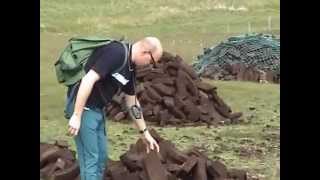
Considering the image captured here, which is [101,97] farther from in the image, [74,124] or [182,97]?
[182,97]

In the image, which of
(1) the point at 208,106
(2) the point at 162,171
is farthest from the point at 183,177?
(1) the point at 208,106

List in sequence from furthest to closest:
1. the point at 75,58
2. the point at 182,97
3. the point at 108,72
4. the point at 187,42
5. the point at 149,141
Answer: the point at 182,97 → the point at 187,42 → the point at 149,141 → the point at 75,58 → the point at 108,72

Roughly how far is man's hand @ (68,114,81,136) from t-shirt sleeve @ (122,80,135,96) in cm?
36

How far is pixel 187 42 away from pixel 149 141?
735mm

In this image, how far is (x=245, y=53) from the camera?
5562 millimetres

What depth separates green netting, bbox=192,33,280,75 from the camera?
542 cm

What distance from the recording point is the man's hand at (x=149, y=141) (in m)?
5.24

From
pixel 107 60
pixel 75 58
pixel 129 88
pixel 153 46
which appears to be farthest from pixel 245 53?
pixel 75 58

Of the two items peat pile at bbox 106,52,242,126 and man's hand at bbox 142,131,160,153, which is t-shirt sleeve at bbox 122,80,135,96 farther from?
man's hand at bbox 142,131,160,153

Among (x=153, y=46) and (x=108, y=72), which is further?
(x=153, y=46)

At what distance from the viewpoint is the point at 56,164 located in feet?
17.5

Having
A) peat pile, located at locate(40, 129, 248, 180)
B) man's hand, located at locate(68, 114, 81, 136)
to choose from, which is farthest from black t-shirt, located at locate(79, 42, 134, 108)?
peat pile, located at locate(40, 129, 248, 180)

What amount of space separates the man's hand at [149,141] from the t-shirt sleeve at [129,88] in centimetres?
29
